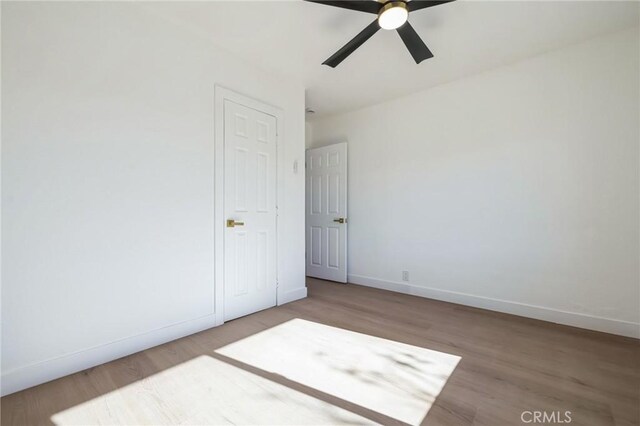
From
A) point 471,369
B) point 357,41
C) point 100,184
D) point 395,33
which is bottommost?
point 471,369

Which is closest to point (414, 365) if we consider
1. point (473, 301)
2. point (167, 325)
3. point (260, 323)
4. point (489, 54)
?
point (260, 323)

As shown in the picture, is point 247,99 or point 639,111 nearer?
point 639,111

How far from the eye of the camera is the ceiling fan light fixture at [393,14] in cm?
195

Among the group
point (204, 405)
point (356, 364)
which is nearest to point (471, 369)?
point (356, 364)

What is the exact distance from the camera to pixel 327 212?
15.4 feet

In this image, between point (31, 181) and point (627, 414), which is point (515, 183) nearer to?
point (627, 414)

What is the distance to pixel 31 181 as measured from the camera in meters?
1.77

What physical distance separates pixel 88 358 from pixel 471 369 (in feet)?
8.51

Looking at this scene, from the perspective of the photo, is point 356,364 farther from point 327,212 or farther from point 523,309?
point 327,212

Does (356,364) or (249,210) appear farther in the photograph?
(249,210)

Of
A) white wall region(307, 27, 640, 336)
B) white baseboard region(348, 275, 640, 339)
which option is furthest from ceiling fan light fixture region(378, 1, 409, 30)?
white baseboard region(348, 275, 640, 339)

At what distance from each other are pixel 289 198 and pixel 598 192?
303 cm

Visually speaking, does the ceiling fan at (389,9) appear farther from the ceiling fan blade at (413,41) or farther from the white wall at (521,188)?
the white wall at (521,188)
